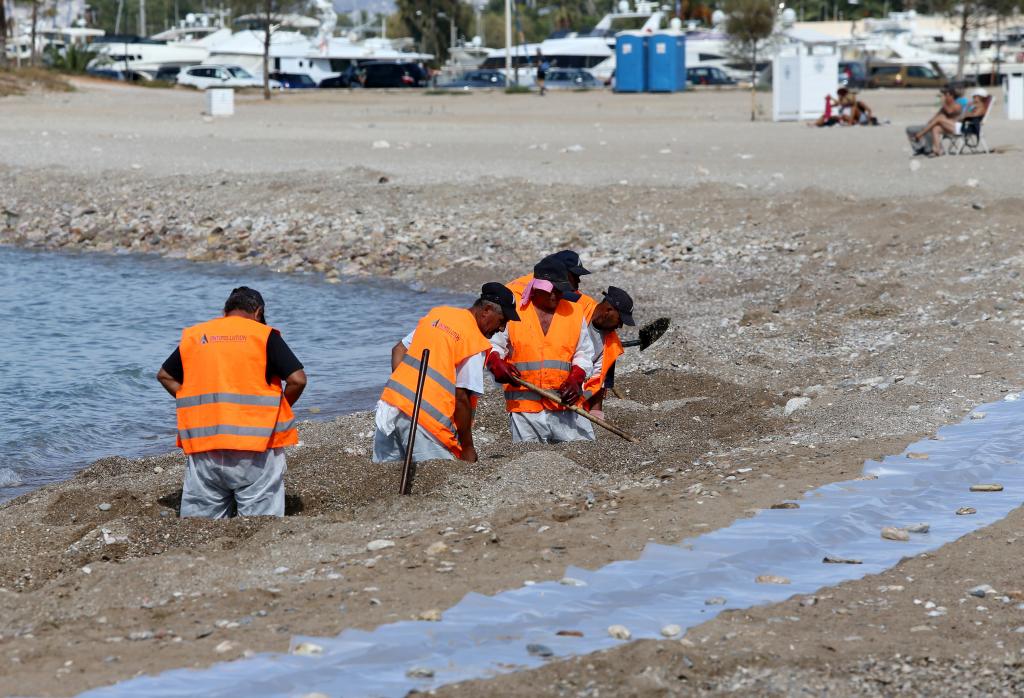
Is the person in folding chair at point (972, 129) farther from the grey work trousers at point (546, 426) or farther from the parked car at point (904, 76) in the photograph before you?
the parked car at point (904, 76)

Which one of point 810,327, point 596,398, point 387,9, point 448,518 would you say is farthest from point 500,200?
point 387,9

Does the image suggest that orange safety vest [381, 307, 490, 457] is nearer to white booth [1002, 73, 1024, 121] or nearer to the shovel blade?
the shovel blade

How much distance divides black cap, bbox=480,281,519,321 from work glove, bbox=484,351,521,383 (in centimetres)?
61

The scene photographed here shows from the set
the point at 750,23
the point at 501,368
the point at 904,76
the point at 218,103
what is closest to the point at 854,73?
the point at 904,76

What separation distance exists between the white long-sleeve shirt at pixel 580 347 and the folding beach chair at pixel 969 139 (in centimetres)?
1580

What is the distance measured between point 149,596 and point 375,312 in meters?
9.61

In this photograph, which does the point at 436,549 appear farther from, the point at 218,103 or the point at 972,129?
the point at 218,103

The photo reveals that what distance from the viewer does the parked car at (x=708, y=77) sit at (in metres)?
51.8

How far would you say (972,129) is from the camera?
72.2ft

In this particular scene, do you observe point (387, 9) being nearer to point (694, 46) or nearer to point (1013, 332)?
point (694, 46)

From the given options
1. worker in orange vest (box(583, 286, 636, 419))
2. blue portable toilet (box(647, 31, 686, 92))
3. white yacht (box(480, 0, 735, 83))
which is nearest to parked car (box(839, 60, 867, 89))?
blue portable toilet (box(647, 31, 686, 92))

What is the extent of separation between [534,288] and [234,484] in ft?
6.25

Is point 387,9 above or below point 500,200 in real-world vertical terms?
above

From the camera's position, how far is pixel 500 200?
749 inches
